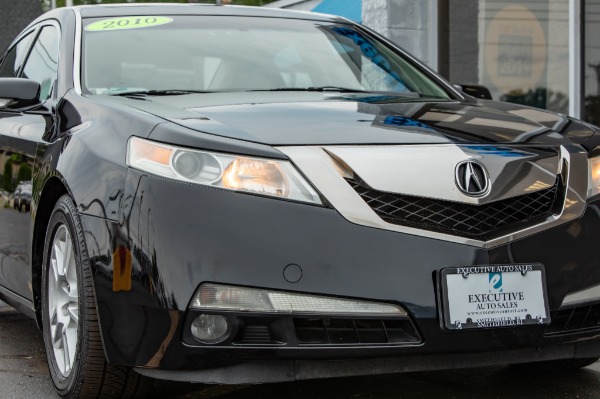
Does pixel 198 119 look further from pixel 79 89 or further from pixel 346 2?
pixel 346 2

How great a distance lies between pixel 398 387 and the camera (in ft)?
13.7

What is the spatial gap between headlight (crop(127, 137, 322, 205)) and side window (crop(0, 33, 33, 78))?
7.70ft

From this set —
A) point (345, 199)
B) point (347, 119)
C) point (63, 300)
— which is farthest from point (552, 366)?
point (63, 300)

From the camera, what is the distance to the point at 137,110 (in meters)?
3.70

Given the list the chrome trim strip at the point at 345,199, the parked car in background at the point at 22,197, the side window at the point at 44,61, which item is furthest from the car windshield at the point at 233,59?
the chrome trim strip at the point at 345,199

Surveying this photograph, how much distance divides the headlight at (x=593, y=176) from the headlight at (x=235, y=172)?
0.94 metres

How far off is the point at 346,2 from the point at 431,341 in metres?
10.0

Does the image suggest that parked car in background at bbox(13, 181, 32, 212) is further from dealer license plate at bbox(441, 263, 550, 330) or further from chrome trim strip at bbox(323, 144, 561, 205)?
dealer license plate at bbox(441, 263, 550, 330)

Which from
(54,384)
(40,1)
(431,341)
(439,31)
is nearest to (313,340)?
(431,341)

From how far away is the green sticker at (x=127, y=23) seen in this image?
15.6ft

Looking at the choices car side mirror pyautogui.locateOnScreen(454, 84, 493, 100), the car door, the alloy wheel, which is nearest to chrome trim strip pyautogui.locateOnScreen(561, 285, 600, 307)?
the alloy wheel

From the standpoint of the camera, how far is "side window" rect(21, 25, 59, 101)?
4746 millimetres

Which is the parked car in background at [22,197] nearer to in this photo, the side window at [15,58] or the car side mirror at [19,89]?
the car side mirror at [19,89]

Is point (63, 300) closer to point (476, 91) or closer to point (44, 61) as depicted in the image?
point (44, 61)
